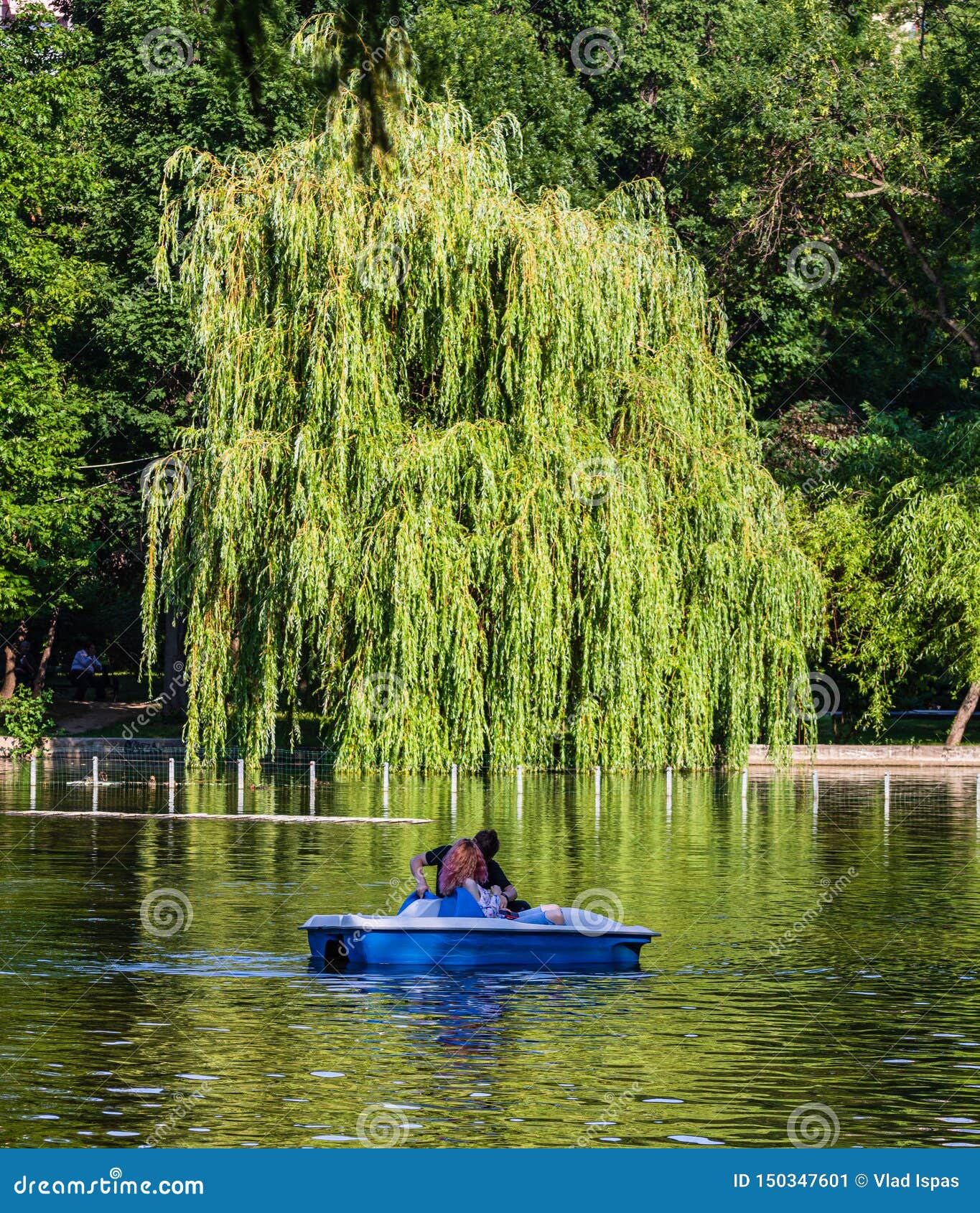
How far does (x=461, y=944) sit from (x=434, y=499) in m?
16.9

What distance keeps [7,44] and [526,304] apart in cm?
2026

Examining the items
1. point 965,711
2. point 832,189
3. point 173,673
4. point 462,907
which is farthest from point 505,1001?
point 832,189

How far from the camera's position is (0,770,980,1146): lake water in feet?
41.0

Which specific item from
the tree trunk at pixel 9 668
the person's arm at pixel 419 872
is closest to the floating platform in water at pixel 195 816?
the person's arm at pixel 419 872

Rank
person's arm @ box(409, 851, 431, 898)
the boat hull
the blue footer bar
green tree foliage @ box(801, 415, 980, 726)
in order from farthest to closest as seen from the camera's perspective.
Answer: green tree foliage @ box(801, 415, 980, 726), person's arm @ box(409, 851, 431, 898), the boat hull, the blue footer bar

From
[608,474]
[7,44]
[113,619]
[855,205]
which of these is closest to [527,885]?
[608,474]

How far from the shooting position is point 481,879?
18922mm

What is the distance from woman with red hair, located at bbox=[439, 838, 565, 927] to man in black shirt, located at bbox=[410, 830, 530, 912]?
103 millimetres

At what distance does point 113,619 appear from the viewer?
64625 mm

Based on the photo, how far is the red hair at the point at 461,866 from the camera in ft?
61.1

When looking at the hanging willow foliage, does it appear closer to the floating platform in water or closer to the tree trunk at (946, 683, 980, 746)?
the floating platform in water

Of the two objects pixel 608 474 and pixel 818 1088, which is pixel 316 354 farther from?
pixel 818 1088

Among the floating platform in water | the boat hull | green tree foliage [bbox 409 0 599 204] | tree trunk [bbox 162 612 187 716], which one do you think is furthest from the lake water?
green tree foliage [bbox 409 0 599 204]

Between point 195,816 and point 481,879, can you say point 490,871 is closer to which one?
point 481,879
